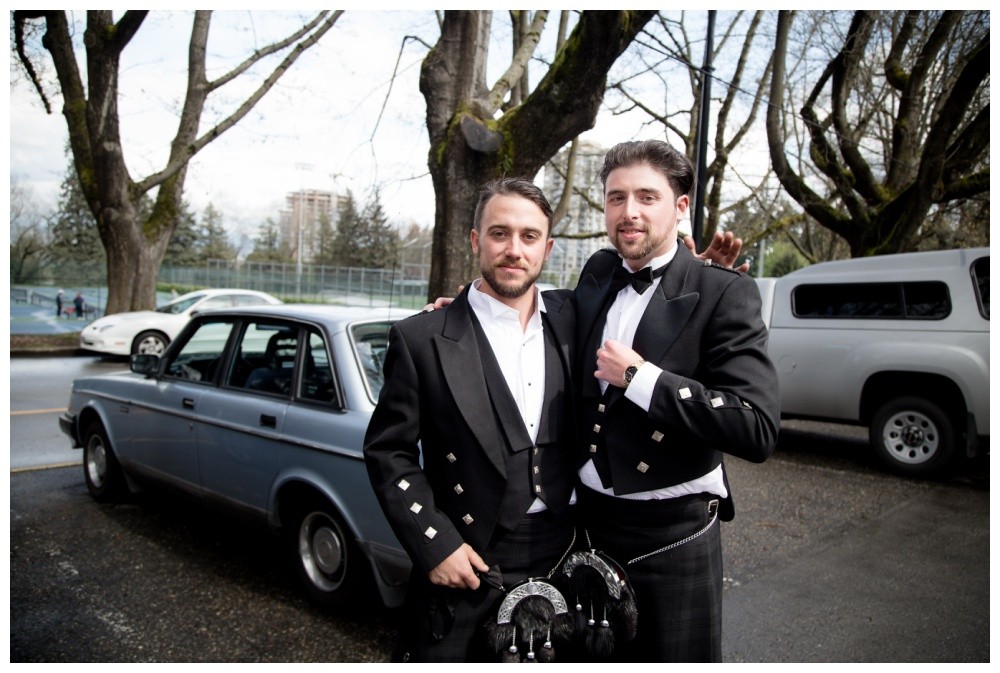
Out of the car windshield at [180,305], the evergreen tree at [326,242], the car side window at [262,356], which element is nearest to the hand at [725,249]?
the car side window at [262,356]

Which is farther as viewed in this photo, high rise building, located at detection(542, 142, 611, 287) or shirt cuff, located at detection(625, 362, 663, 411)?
high rise building, located at detection(542, 142, 611, 287)

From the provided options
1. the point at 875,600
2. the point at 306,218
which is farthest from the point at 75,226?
the point at 875,600

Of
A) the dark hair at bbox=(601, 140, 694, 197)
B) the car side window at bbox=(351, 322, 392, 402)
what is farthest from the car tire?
the dark hair at bbox=(601, 140, 694, 197)

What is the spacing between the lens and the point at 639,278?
2078 mm

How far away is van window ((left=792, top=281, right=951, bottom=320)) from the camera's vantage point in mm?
7121

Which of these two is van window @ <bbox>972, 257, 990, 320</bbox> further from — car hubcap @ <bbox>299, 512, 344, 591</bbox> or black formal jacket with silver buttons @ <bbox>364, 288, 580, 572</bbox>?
black formal jacket with silver buttons @ <bbox>364, 288, 580, 572</bbox>

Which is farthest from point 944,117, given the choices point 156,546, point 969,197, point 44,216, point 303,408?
point 44,216

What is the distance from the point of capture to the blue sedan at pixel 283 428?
3.58m

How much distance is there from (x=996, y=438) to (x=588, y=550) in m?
3.20

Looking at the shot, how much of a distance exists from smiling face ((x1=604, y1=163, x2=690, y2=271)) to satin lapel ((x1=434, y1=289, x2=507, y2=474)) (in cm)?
49

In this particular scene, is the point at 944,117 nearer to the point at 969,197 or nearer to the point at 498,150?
the point at 969,197

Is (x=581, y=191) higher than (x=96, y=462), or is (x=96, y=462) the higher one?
(x=581, y=191)

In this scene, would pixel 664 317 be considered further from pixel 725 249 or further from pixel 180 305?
pixel 180 305

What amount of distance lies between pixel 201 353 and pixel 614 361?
4.08 metres
